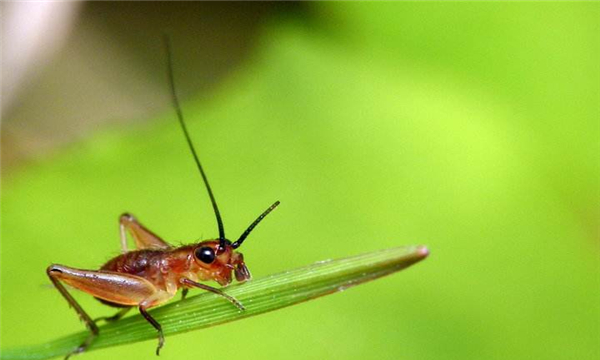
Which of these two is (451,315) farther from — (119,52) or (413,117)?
(119,52)

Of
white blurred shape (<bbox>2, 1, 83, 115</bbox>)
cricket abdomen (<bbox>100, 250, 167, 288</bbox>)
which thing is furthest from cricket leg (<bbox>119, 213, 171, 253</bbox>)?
white blurred shape (<bbox>2, 1, 83, 115</bbox>)

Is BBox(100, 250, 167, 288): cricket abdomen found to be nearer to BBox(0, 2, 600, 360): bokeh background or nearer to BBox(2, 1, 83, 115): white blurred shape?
BBox(0, 2, 600, 360): bokeh background

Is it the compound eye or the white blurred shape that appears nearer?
the compound eye

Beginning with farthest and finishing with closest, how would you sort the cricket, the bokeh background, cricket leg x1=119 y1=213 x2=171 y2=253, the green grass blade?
the bokeh background < cricket leg x1=119 y1=213 x2=171 y2=253 < the cricket < the green grass blade

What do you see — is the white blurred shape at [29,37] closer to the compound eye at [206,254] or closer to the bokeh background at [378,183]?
the bokeh background at [378,183]

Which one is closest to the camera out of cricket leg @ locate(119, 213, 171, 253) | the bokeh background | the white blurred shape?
cricket leg @ locate(119, 213, 171, 253)

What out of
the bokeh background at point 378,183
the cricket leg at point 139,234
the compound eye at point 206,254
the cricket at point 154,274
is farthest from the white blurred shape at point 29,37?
the compound eye at point 206,254

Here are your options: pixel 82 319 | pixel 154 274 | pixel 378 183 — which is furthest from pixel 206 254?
pixel 378 183
